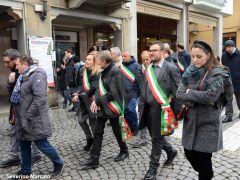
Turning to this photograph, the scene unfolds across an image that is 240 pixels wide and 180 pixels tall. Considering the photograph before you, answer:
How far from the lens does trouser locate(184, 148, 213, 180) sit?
2996 mm

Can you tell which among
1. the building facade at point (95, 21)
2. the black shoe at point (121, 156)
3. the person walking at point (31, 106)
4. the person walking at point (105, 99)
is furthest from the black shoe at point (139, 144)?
the building facade at point (95, 21)

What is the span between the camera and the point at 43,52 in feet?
30.7

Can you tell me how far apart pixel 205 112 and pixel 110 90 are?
5.56 ft

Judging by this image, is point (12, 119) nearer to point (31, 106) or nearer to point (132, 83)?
point (31, 106)

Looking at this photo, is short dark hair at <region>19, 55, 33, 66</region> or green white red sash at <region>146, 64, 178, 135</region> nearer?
green white red sash at <region>146, 64, 178, 135</region>

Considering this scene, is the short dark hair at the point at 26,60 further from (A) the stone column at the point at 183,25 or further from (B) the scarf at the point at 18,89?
(A) the stone column at the point at 183,25

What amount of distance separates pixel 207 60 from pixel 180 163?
6.78 ft

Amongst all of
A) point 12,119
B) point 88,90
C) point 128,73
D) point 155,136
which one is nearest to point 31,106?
point 12,119

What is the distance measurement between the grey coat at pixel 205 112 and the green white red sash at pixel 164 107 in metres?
0.70

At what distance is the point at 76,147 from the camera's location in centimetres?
544

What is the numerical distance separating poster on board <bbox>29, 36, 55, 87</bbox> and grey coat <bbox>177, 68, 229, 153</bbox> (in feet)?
22.8

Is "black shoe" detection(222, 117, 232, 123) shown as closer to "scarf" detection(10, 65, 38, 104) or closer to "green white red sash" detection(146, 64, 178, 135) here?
"green white red sash" detection(146, 64, 178, 135)

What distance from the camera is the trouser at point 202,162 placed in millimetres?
2996

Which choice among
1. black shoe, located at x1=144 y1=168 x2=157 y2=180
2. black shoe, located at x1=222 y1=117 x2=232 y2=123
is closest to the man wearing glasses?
black shoe, located at x1=144 y1=168 x2=157 y2=180
